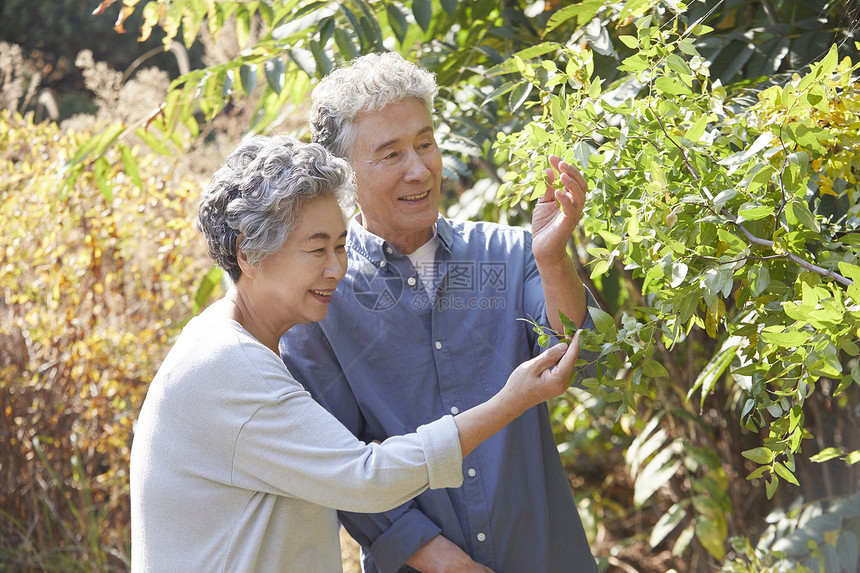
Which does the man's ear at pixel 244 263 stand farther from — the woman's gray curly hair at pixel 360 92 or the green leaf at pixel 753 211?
the green leaf at pixel 753 211

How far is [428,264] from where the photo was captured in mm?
1776

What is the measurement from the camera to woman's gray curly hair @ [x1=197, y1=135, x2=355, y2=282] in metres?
1.39

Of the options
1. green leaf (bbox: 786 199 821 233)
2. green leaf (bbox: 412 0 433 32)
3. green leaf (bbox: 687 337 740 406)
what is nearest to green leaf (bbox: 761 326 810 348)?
green leaf (bbox: 786 199 821 233)

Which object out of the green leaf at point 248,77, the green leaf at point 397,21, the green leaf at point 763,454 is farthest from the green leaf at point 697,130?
the green leaf at point 248,77

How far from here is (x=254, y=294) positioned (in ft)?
4.84

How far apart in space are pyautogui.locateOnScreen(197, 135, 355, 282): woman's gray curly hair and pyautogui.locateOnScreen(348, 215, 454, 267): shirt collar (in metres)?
0.26

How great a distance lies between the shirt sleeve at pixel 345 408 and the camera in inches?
63.7

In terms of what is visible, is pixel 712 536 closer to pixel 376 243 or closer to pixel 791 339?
pixel 376 243

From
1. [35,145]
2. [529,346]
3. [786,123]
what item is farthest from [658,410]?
[35,145]

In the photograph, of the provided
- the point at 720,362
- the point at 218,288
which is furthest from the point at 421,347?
the point at 218,288

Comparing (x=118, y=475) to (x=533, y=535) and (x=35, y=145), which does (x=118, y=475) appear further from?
(x=533, y=535)

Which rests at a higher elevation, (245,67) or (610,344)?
(245,67)

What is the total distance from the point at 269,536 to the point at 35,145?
273 cm

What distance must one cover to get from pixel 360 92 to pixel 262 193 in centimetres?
39
